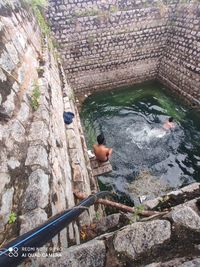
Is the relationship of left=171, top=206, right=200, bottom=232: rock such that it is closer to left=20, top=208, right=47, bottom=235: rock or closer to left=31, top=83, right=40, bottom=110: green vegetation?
left=20, top=208, right=47, bottom=235: rock

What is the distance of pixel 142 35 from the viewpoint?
11.0m

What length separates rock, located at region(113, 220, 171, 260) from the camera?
179cm

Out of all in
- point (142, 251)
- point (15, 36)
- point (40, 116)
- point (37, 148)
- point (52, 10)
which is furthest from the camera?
point (52, 10)

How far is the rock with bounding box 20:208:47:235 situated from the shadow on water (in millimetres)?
4635

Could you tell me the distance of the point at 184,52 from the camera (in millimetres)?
10148

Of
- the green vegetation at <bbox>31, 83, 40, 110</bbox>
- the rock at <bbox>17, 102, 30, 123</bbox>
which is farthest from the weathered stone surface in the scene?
the green vegetation at <bbox>31, 83, 40, 110</bbox>

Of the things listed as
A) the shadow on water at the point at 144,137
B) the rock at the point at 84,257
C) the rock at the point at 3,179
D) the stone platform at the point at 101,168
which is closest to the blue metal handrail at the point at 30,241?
the rock at the point at 84,257

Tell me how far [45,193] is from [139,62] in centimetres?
1064

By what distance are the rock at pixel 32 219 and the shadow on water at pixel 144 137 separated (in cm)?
464

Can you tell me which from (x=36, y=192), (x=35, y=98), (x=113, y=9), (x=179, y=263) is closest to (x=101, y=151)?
(x=35, y=98)

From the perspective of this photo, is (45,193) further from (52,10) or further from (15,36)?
(52,10)

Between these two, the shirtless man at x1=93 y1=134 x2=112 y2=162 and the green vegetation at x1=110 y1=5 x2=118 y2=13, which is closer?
the shirtless man at x1=93 y1=134 x2=112 y2=162

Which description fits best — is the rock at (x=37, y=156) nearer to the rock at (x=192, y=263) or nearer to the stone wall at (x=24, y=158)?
the stone wall at (x=24, y=158)

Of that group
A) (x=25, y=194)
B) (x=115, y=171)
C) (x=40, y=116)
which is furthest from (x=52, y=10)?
(x=25, y=194)
